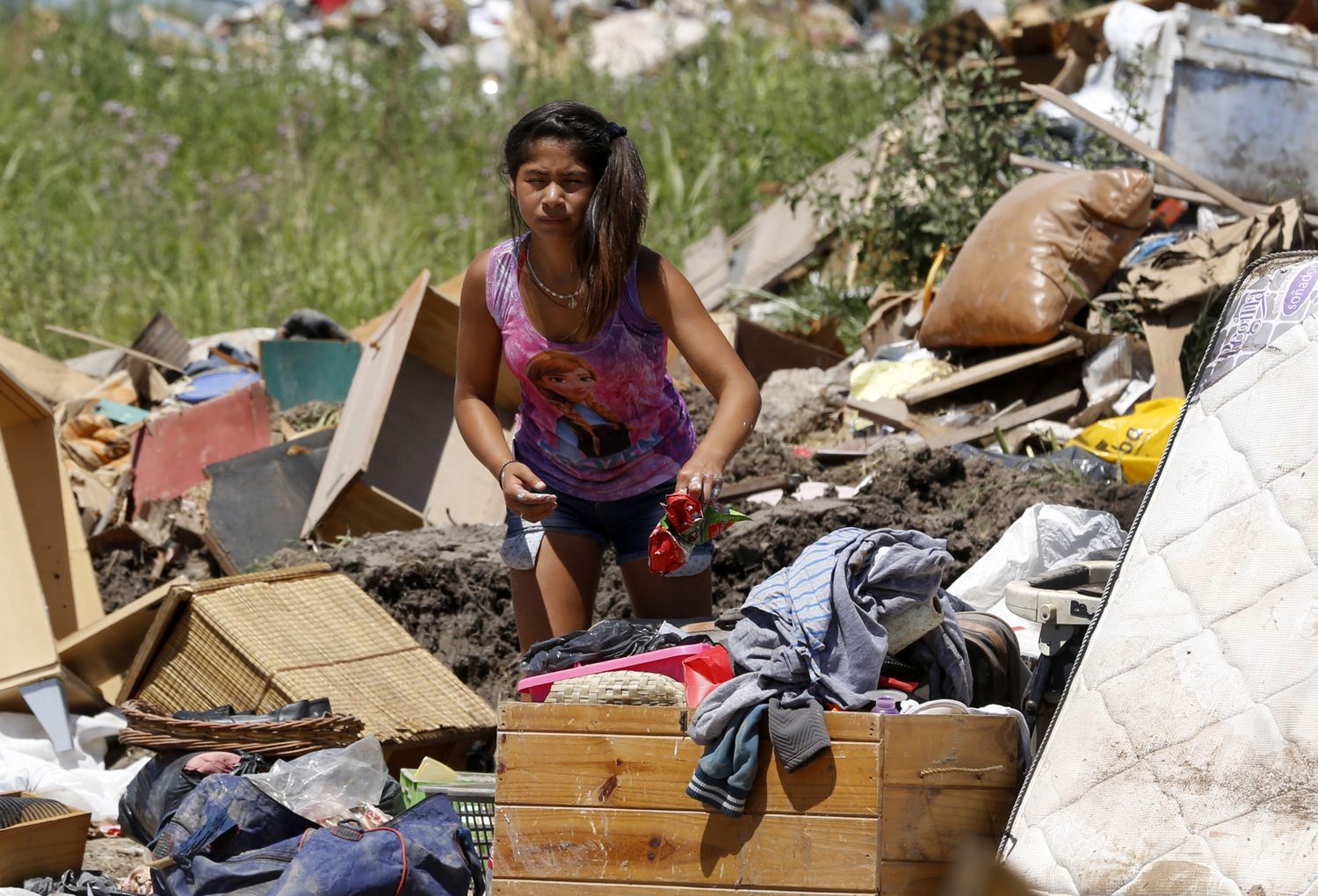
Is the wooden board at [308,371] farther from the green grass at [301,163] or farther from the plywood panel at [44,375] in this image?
the green grass at [301,163]

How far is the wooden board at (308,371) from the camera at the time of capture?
6.62m

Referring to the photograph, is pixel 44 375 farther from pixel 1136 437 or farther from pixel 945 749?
pixel 945 749

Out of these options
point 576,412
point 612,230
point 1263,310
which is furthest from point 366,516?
point 1263,310

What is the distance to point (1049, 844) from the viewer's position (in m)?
2.65

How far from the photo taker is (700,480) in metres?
2.96

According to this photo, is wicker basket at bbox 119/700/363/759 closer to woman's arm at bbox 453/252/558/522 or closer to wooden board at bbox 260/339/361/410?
woman's arm at bbox 453/252/558/522

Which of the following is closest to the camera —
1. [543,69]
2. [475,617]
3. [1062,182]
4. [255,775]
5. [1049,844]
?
[1049,844]

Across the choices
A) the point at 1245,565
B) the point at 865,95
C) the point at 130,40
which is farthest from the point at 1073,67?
the point at 130,40

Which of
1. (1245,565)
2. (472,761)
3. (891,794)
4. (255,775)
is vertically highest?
(1245,565)

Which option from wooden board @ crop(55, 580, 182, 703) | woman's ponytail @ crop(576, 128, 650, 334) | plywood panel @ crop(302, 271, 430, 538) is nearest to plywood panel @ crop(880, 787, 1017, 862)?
woman's ponytail @ crop(576, 128, 650, 334)

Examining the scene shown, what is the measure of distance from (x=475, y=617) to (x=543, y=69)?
838 cm

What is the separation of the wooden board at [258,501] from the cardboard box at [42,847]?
1.90m

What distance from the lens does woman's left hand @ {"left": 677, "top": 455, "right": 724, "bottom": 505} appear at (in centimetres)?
→ 295

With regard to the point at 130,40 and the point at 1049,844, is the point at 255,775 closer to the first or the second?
the point at 1049,844
